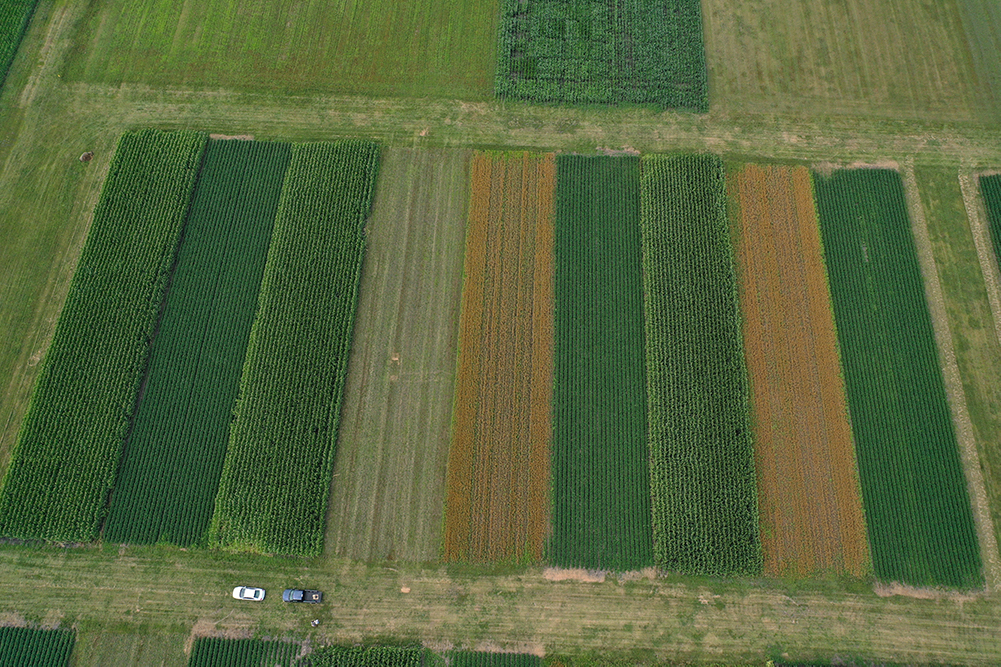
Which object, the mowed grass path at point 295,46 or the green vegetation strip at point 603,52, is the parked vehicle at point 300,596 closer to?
the mowed grass path at point 295,46

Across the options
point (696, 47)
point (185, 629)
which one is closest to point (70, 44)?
point (185, 629)

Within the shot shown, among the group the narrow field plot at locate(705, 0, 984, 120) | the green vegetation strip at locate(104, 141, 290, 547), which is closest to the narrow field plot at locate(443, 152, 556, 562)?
the green vegetation strip at locate(104, 141, 290, 547)

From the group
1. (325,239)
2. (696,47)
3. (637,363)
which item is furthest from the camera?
(696,47)

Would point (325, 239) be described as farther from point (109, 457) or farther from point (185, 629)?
point (185, 629)

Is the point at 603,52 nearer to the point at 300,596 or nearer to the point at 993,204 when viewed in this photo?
the point at 993,204

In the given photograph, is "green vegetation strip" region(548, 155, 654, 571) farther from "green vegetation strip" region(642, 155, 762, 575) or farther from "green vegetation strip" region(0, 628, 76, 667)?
"green vegetation strip" region(0, 628, 76, 667)

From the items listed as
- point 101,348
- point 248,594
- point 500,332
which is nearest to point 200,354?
point 101,348
